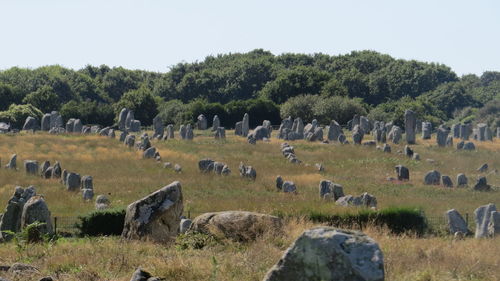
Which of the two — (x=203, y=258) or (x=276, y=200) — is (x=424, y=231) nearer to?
(x=276, y=200)

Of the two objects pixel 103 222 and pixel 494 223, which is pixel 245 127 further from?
pixel 103 222

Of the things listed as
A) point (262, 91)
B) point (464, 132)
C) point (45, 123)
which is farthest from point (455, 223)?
point (262, 91)

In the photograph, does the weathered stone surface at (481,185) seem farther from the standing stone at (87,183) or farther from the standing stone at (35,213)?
the standing stone at (35,213)

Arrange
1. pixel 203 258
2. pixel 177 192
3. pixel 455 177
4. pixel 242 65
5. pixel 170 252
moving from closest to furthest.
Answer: pixel 203 258, pixel 170 252, pixel 177 192, pixel 455 177, pixel 242 65

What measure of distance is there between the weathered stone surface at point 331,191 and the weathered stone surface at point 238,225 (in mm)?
12787

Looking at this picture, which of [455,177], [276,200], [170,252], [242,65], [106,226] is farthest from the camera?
[242,65]

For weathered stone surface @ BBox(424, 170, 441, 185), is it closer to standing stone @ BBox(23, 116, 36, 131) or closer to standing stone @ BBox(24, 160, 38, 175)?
standing stone @ BBox(24, 160, 38, 175)

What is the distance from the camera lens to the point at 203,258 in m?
A: 13.7

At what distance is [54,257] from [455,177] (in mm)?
27712

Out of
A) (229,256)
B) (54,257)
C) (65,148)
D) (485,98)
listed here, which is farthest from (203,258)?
(485,98)

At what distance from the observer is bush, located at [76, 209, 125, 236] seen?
2083cm

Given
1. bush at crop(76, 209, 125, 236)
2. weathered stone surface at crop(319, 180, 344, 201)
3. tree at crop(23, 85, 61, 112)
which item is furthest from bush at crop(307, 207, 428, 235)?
tree at crop(23, 85, 61, 112)

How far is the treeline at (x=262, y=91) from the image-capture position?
275 ft

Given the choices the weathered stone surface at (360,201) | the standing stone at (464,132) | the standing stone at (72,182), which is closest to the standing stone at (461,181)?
the weathered stone surface at (360,201)
